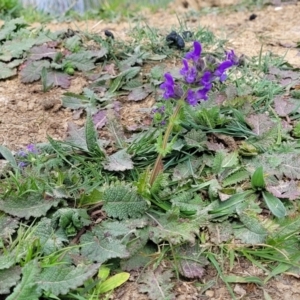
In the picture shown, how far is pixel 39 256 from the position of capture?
1977 mm

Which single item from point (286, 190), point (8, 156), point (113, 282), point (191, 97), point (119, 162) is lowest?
point (286, 190)

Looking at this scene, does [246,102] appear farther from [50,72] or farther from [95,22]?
[95,22]

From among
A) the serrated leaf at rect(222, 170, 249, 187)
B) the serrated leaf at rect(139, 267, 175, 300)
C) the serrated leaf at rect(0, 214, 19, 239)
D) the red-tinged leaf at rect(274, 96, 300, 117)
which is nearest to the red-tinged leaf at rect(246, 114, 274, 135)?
the red-tinged leaf at rect(274, 96, 300, 117)

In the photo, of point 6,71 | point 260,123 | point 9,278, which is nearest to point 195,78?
point 260,123

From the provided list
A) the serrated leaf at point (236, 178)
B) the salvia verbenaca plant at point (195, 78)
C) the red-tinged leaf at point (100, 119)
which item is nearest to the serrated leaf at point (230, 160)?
the serrated leaf at point (236, 178)

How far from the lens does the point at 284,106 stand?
9.27ft

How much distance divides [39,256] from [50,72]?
1.49m

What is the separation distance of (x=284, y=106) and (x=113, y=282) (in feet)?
4.52

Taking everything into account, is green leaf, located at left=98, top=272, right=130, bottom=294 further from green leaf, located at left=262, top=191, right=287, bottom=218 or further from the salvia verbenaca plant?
green leaf, located at left=262, top=191, right=287, bottom=218

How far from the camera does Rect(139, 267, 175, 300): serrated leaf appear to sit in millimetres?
1932

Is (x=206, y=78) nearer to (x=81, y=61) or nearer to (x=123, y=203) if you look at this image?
(x=123, y=203)

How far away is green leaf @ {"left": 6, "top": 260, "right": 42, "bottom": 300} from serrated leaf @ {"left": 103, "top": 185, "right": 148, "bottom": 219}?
1.35 ft

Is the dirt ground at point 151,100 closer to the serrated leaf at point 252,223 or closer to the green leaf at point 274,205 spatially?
the serrated leaf at point 252,223

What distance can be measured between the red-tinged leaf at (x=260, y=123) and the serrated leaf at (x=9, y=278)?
4.25 feet
